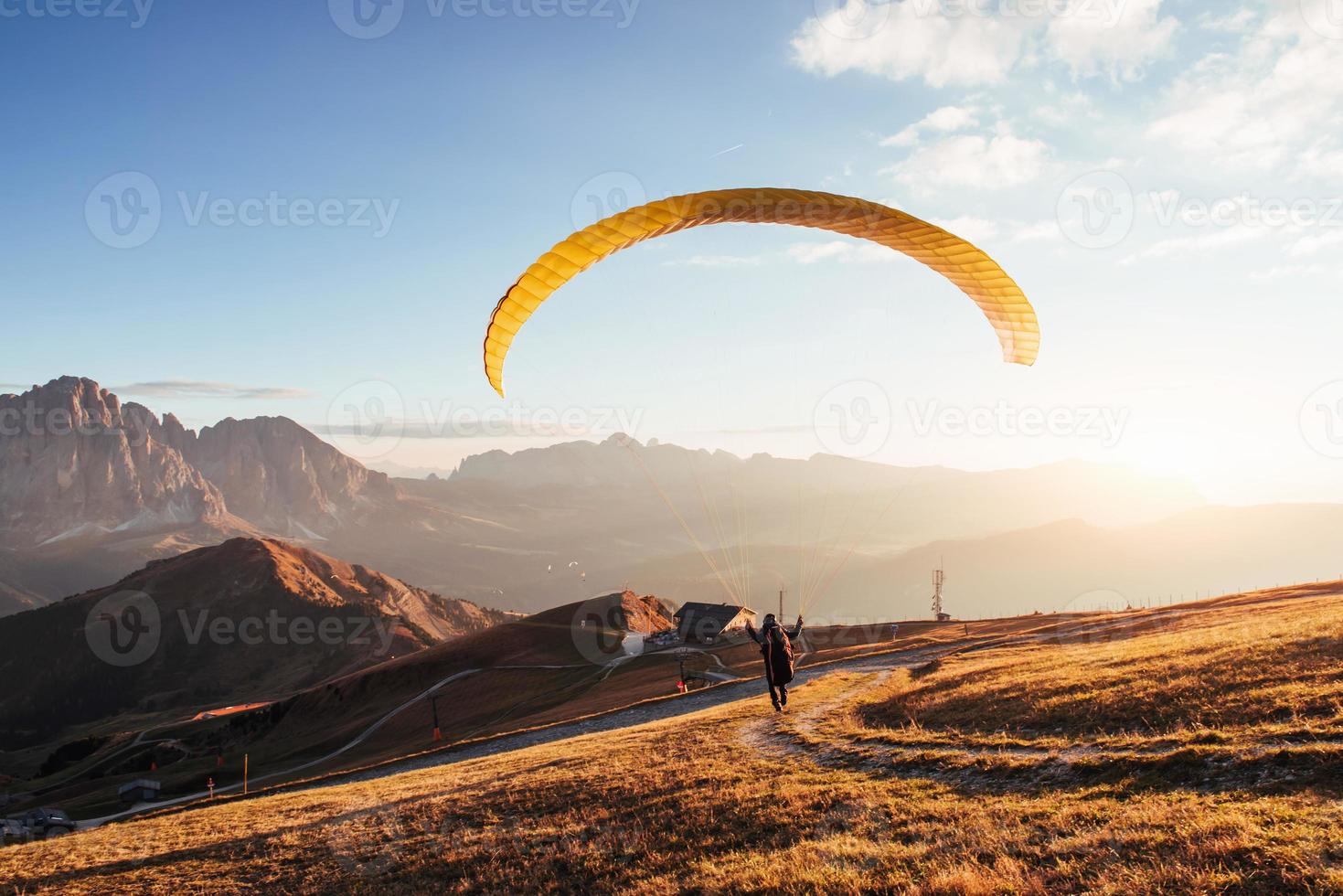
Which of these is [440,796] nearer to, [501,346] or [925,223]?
[501,346]

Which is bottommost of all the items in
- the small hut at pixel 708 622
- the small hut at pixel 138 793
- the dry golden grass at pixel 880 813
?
the small hut at pixel 138 793

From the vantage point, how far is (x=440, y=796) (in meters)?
15.9

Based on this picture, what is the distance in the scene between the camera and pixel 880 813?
380 inches

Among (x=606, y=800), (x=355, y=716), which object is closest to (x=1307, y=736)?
(x=606, y=800)

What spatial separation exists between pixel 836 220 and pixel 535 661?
64790 mm

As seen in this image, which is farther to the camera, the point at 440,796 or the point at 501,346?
the point at 501,346

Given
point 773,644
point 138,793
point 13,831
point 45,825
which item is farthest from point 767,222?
point 138,793

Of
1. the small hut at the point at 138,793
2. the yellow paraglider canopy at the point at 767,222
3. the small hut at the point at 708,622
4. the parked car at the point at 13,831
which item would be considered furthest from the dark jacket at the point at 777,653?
the small hut at the point at 708,622

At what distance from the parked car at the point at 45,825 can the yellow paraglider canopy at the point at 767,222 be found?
123 ft

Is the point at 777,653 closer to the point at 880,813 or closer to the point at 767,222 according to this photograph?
the point at 880,813

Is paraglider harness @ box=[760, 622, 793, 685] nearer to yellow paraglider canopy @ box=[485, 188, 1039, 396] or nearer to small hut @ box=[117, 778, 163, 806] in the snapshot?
yellow paraglider canopy @ box=[485, 188, 1039, 396]

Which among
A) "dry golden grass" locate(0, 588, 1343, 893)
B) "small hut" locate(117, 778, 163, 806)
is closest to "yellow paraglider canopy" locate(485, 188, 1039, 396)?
"dry golden grass" locate(0, 588, 1343, 893)

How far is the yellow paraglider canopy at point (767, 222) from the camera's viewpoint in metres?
16.3

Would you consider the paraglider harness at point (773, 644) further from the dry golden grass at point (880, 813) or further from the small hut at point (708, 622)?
the small hut at point (708, 622)
